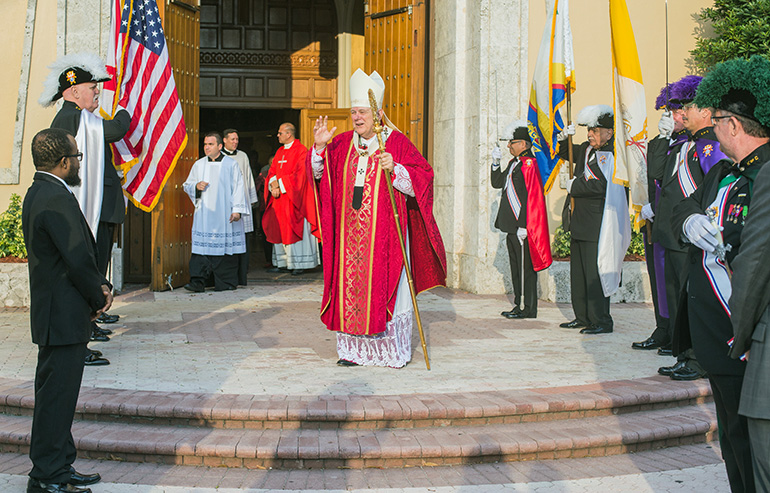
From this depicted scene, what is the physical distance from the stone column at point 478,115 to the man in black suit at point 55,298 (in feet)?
22.8

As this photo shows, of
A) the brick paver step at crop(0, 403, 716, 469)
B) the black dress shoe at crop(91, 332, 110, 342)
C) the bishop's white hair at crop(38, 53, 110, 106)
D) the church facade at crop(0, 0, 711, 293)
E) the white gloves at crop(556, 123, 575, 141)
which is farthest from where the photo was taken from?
the church facade at crop(0, 0, 711, 293)

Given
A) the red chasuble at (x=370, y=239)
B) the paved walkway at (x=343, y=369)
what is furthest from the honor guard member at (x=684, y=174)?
the red chasuble at (x=370, y=239)

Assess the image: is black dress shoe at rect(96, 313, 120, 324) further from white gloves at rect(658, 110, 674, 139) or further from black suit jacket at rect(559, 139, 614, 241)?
white gloves at rect(658, 110, 674, 139)

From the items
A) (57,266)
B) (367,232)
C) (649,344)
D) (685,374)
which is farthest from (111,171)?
(685,374)

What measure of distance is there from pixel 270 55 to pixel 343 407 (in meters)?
11.9

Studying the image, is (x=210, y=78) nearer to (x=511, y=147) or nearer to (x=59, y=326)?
(x=511, y=147)

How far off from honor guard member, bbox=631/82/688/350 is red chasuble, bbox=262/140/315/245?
6.19 metres

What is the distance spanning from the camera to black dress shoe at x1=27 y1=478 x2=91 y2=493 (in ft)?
13.5

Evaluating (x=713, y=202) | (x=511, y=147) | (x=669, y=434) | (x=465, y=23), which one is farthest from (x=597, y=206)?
(x=713, y=202)

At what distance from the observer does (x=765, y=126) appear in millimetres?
3227

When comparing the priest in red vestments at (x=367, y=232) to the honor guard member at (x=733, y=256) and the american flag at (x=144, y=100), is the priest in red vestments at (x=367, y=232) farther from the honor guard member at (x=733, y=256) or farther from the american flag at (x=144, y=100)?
the honor guard member at (x=733, y=256)

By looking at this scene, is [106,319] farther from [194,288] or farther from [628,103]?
[628,103]

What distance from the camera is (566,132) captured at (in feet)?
27.1

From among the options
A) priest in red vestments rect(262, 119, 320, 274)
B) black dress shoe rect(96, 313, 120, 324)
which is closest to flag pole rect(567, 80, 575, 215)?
black dress shoe rect(96, 313, 120, 324)
